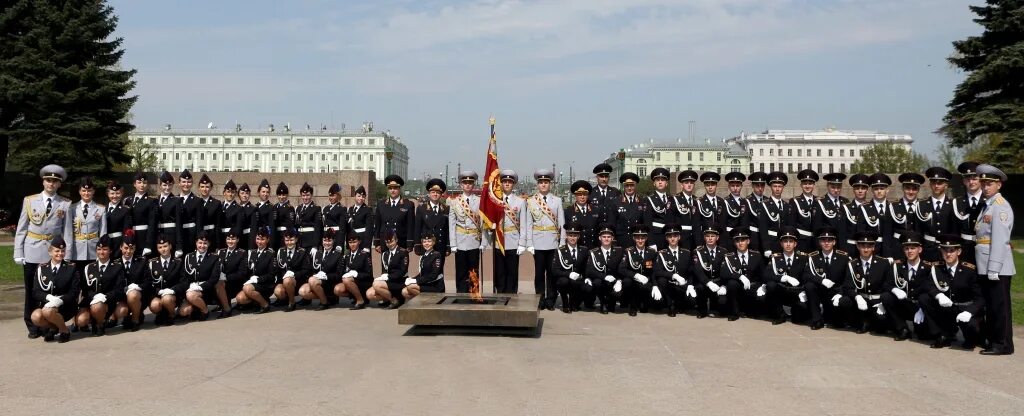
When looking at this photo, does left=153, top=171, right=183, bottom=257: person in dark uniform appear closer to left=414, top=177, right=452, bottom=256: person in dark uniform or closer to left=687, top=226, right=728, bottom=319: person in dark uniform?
left=414, top=177, right=452, bottom=256: person in dark uniform

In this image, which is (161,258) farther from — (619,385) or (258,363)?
(619,385)

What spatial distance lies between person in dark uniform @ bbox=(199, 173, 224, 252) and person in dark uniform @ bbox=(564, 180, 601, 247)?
4.55 metres

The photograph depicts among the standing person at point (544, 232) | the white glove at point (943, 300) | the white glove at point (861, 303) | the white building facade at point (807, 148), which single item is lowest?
the white glove at point (861, 303)

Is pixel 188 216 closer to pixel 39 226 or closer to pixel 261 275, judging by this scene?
pixel 261 275

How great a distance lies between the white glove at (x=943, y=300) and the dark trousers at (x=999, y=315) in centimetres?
31

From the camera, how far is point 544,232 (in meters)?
8.70

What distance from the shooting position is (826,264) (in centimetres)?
761

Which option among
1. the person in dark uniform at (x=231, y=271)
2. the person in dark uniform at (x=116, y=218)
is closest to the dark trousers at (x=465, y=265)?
the person in dark uniform at (x=231, y=271)

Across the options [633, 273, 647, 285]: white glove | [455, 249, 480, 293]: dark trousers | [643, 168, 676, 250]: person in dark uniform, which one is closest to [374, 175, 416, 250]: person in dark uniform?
[455, 249, 480, 293]: dark trousers

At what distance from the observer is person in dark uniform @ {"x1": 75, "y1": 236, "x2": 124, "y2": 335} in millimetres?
6934

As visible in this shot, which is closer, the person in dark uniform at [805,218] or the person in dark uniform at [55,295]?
the person in dark uniform at [55,295]

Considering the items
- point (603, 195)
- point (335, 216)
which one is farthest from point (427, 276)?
point (603, 195)

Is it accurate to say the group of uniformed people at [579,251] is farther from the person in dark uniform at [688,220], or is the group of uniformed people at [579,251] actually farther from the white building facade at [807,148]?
the white building facade at [807,148]

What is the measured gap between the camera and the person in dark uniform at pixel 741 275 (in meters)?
7.98
